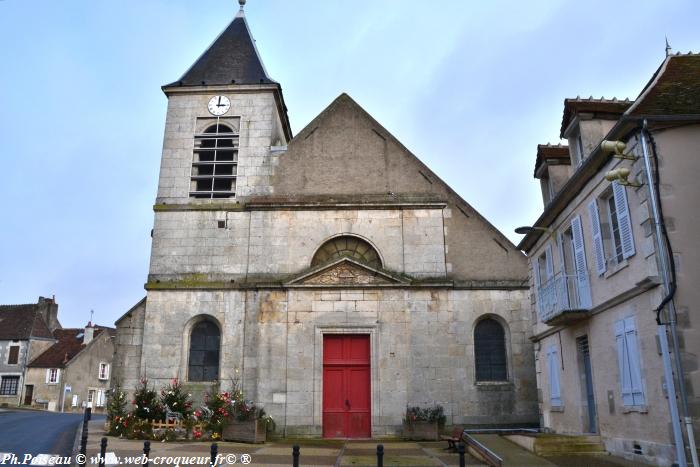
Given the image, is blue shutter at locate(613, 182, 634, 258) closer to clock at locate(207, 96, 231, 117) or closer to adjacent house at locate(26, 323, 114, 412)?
clock at locate(207, 96, 231, 117)

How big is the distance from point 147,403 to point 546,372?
31.7 ft

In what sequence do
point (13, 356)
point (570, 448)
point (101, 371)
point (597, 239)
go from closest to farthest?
point (570, 448)
point (597, 239)
point (13, 356)
point (101, 371)

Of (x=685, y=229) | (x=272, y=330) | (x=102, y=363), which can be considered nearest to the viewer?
(x=685, y=229)

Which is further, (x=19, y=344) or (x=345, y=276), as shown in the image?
(x=19, y=344)

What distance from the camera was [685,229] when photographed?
28.0ft

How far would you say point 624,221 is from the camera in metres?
9.45

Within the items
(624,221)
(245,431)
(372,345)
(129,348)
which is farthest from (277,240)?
(624,221)

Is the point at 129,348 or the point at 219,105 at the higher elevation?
the point at 219,105

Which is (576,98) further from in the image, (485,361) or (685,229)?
(485,361)

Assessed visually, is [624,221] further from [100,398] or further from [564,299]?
[100,398]

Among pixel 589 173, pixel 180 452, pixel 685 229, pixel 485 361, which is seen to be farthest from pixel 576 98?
pixel 180 452

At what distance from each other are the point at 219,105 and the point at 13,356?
32.4m

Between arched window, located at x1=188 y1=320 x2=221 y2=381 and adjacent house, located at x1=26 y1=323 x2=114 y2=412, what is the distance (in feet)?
83.6

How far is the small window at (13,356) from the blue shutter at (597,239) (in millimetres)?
41829
